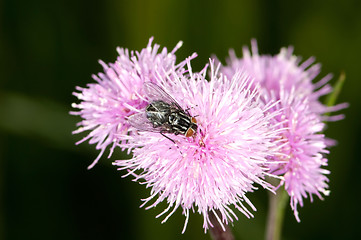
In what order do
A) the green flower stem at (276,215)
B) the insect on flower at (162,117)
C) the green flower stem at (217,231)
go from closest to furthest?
1. the insect on flower at (162,117)
2. the green flower stem at (217,231)
3. the green flower stem at (276,215)

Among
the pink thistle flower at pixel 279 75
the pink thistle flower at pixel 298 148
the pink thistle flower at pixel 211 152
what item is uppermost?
the pink thistle flower at pixel 279 75

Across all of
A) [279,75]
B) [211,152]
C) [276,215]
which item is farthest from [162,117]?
[279,75]

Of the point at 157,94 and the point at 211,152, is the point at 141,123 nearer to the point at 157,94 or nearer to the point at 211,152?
the point at 157,94

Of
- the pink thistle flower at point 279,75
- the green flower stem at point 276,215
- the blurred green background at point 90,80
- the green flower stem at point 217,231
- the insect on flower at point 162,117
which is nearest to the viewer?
the insect on flower at point 162,117

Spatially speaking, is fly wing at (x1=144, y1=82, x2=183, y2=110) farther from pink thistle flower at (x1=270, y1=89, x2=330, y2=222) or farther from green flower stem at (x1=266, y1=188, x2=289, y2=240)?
green flower stem at (x1=266, y1=188, x2=289, y2=240)

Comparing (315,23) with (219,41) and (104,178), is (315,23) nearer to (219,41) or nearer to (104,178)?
(219,41)

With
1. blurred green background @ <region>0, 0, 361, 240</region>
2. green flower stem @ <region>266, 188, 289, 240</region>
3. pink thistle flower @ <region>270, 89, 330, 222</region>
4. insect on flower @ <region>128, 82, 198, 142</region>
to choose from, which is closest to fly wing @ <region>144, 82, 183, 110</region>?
insect on flower @ <region>128, 82, 198, 142</region>

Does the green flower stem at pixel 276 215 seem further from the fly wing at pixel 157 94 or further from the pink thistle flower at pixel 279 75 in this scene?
the fly wing at pixel 157 94

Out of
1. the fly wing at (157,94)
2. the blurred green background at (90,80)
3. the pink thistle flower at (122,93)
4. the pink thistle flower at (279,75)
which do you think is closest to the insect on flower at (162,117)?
the fly wing at (157,94)
